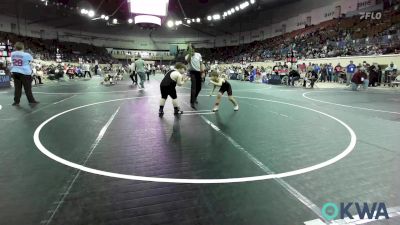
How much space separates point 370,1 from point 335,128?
87.6 ft

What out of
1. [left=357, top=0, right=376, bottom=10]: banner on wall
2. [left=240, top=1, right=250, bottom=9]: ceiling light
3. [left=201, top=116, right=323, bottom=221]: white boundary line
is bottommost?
[left=201, top=116, right=323, bottom=221]: white boundary line

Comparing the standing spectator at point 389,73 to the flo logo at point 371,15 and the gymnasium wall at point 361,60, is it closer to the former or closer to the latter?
the gymnasium wall at point 361,60

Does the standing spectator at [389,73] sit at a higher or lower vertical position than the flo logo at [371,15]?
lower

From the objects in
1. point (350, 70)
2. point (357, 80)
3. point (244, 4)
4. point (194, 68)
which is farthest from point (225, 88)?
point (244, 4)

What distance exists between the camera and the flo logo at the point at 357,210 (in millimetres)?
2531

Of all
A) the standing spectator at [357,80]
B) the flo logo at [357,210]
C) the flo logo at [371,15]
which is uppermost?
the flo logo at [371,15]

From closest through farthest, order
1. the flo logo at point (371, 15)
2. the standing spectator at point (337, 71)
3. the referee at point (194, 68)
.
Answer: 1. the referee at point (194, 68)
2. the standing spectator at point (337, 71)
3. the flo logo at point (371, 15)

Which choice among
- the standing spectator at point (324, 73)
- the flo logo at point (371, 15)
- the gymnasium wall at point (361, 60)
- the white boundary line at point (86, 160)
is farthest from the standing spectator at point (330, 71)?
the white boundary line at point (86, 160)

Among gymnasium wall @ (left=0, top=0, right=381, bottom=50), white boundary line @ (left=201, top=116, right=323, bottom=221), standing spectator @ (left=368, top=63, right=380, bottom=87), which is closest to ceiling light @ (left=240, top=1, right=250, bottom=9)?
gymnasium wall @ (left=0, top=0, right=381, bottom=50)

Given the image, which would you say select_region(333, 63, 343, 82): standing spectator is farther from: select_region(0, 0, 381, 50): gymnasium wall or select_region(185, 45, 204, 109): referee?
select_region(185, 45, 204, 109): referee

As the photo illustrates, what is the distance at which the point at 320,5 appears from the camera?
3434cm

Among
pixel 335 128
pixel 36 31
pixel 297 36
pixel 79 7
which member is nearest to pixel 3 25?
pixel 36 31

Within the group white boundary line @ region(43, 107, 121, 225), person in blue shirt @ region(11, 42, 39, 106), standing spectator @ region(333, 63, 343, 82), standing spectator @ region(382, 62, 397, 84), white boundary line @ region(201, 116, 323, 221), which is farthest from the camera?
standing spectator @ region(333, 63, 343, 82)

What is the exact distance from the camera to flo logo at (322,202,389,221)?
2.53 meters
